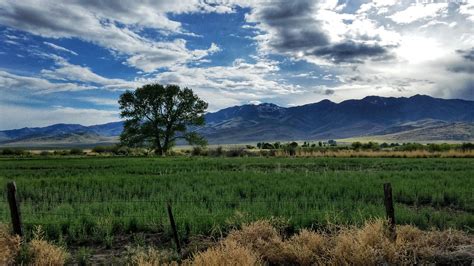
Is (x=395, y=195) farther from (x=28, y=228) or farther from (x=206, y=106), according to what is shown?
(x=206, y=106)

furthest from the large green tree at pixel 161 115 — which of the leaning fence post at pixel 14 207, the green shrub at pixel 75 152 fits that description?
the leaning fence post at pixel 14 207

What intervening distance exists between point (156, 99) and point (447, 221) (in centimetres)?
6775

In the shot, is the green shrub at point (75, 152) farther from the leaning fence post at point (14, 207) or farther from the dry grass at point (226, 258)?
the dry grass at point (226, 258)

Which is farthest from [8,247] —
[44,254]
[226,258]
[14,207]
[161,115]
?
[161,115]

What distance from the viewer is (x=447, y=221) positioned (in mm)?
12977

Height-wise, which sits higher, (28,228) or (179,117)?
(179,117)

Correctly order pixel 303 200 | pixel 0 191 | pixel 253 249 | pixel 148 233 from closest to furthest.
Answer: pixel 253 249
pixel 148 233
pixel 303 200
pixel 0 191

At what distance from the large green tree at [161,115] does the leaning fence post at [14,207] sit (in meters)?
64.0

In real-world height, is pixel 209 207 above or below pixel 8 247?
below

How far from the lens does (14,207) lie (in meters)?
10.1

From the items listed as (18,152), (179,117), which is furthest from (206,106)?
(18,152)

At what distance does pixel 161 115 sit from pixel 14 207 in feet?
221

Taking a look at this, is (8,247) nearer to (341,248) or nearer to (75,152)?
(341,248)

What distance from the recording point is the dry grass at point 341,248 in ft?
28.4
